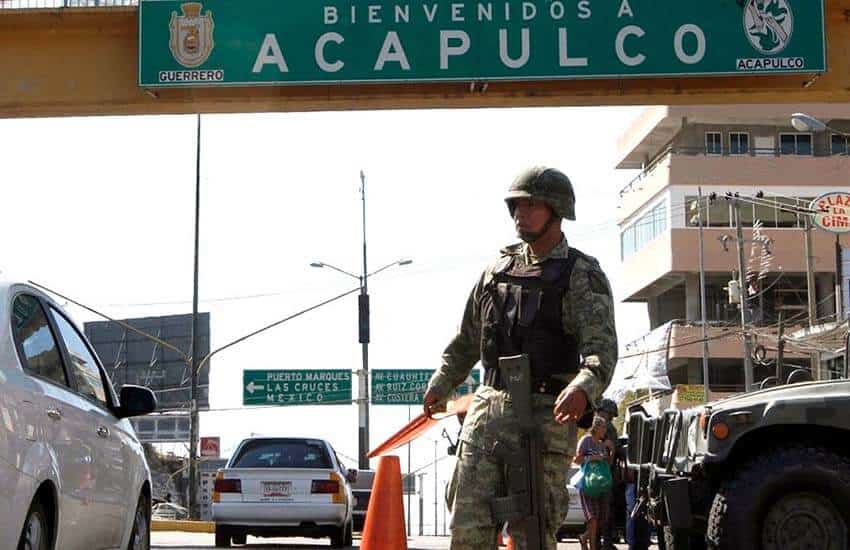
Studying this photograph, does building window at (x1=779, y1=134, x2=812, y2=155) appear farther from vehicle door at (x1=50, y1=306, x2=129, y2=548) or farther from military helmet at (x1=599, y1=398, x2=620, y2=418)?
vehicle door at (x1=50, y1=306, x2=129, y2=548)

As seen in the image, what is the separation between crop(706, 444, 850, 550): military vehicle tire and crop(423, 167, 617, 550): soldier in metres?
3.67

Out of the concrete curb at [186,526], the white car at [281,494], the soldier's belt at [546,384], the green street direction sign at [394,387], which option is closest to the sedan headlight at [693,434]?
the soldier's belt at [546,384]

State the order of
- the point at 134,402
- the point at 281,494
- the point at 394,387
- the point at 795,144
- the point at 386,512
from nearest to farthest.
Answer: the point at 134,402, the point at 386,512, the point at 281,494, the point at 394,387, the point at 795,144

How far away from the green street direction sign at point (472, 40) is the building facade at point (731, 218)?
4714 centimetres

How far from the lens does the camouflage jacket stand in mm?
6215

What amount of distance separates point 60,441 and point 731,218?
6167cm

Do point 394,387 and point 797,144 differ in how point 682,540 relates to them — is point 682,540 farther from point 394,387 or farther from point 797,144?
point 797,144

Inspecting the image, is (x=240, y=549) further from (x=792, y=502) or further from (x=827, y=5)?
(x=792, y=502)

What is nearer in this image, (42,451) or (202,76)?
(42,451)

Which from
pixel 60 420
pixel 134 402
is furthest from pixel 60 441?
pixel 134 402

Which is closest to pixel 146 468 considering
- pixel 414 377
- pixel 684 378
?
pixel 414 377

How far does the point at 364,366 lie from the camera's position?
50250mm

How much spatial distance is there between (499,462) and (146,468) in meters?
3.89

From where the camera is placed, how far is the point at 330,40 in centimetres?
1683
